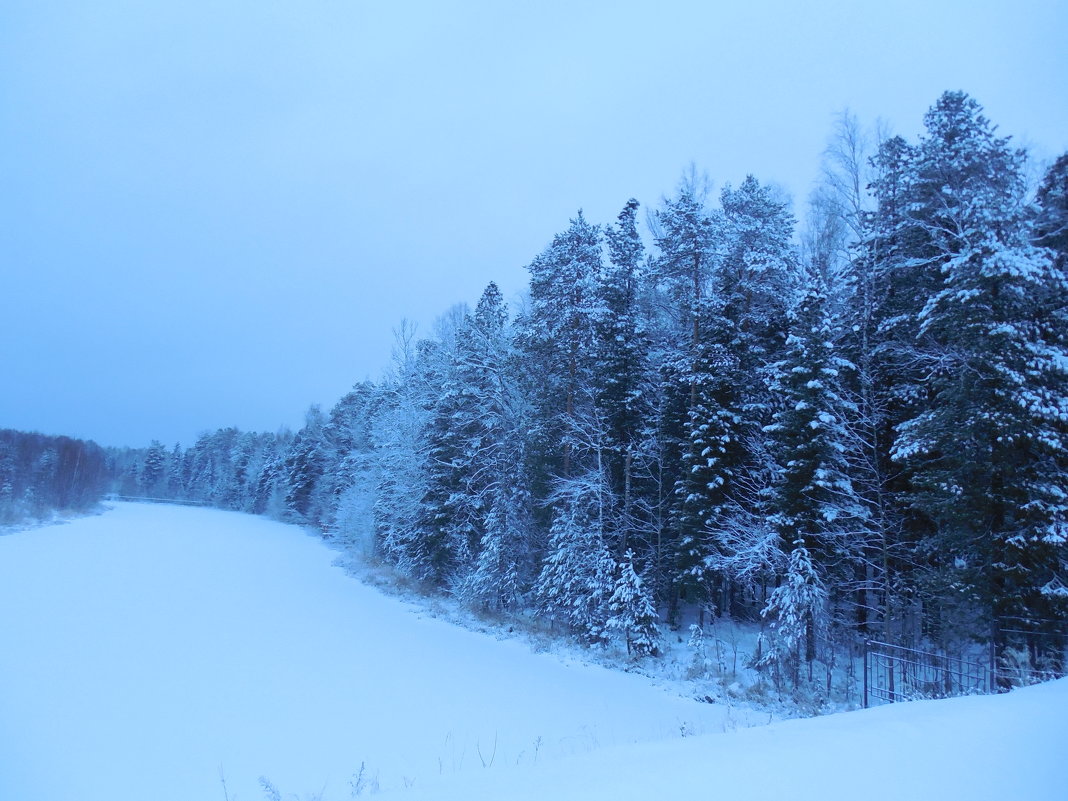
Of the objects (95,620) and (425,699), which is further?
(95,620)

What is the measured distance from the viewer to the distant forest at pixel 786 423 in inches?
416

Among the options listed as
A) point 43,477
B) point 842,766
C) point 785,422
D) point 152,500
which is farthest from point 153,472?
point 842,766

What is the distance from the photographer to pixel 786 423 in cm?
1429

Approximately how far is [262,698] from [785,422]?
1337 centimetres

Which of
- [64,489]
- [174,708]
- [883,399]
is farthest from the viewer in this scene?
[64,489]

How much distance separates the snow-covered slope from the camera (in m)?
8.11

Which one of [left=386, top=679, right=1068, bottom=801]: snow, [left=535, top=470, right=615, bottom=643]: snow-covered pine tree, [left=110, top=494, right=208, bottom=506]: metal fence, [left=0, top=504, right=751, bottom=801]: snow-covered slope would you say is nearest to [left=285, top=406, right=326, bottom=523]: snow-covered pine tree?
[left=0, top=504, right=751, bottom=801]: snow-covered slope

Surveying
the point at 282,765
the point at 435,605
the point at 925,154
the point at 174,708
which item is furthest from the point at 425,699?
the point at 925,154

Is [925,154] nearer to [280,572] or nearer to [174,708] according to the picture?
[174,708]

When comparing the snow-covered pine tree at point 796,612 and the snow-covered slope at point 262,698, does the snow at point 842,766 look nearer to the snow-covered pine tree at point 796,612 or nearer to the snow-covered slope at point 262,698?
the snow-covered slope at point 262,698

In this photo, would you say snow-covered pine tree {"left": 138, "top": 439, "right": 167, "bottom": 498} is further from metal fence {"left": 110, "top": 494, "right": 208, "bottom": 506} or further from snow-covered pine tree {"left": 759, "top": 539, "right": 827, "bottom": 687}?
snow-covered pine tree {"left": 759, "top": 539, "right": 827, "bottom": 687}

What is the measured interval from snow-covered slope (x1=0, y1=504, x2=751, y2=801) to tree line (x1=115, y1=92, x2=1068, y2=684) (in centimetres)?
399

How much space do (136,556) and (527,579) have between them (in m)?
23.7

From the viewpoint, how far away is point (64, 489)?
60844 millimetres
